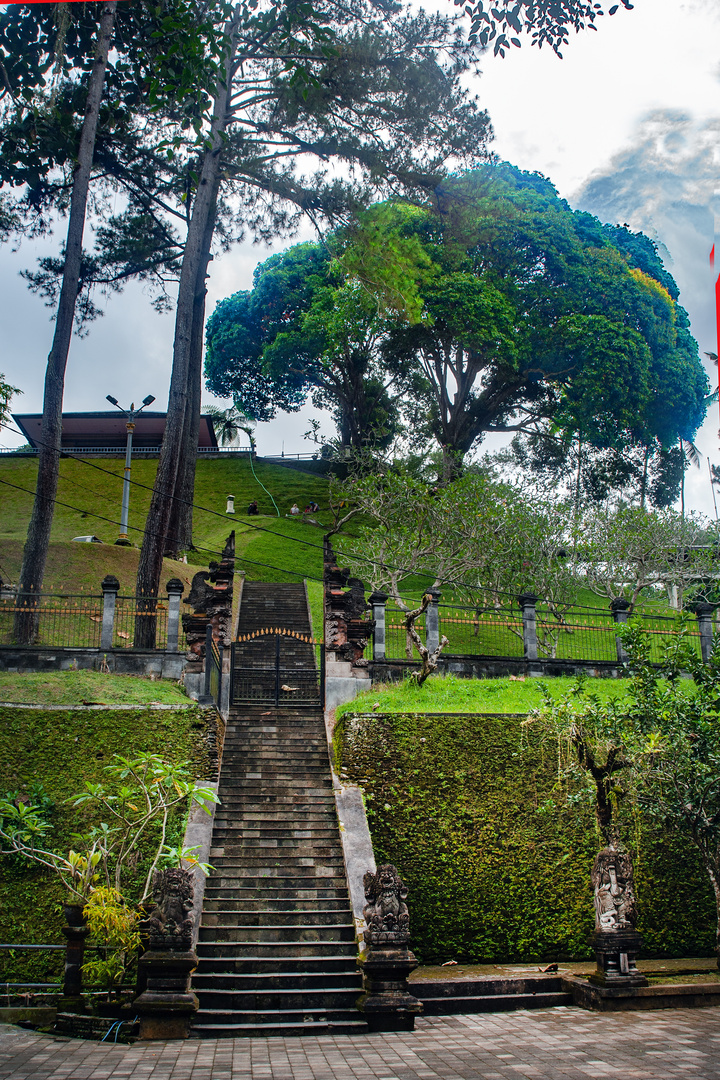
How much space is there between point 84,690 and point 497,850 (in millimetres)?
7122

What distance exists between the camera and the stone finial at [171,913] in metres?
7.74

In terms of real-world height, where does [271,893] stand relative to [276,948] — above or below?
above

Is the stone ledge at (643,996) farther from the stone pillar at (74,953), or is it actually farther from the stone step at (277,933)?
the stone pillar at (74,953)

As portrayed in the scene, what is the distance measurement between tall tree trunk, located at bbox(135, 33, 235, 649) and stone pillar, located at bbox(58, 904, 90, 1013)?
1013cm

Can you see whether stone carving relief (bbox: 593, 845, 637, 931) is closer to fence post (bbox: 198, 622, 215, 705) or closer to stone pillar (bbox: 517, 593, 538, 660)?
fence post (bbox: 198, 622, 215, 705)

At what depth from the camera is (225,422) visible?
160 feet

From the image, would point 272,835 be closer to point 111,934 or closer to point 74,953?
point 111,934

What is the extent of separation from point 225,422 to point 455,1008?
43.2 m

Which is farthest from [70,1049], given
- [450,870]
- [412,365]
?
[412,365]

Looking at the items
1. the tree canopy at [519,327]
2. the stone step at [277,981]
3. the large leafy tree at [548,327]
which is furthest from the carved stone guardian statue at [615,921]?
the large leafy tree at [548,327]

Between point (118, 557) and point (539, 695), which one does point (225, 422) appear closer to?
point (118, 557)

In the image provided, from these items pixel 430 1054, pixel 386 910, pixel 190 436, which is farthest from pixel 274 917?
pixel 190 436

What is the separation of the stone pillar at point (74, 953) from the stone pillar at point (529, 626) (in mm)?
11540

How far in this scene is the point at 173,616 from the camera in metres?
16.2
